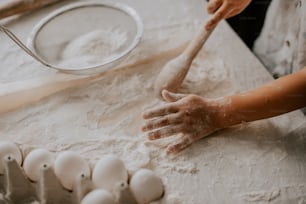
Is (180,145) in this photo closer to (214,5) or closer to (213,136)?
(213,136)

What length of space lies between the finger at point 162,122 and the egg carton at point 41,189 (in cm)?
18

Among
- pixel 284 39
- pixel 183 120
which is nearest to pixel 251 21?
pixel 284 39

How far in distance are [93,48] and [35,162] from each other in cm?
40

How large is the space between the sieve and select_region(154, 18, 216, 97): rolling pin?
0.11 meters

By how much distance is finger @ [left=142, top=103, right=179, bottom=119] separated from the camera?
0.81 metres

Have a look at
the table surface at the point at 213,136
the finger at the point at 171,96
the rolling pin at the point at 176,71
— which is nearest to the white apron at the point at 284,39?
the table surface at the point at 213,136

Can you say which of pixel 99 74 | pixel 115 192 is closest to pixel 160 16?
pixel 99 74

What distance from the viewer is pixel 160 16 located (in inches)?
45.5

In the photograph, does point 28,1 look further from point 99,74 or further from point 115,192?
point 115,192

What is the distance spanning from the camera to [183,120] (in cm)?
81

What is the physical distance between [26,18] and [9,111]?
1.25 ft

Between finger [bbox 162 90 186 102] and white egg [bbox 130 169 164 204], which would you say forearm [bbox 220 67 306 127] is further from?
white egg [bbox 130 169 164 204]

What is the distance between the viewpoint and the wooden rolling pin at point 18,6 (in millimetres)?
1136

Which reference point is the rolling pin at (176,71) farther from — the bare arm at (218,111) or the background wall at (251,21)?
the background wall at (251,21)
